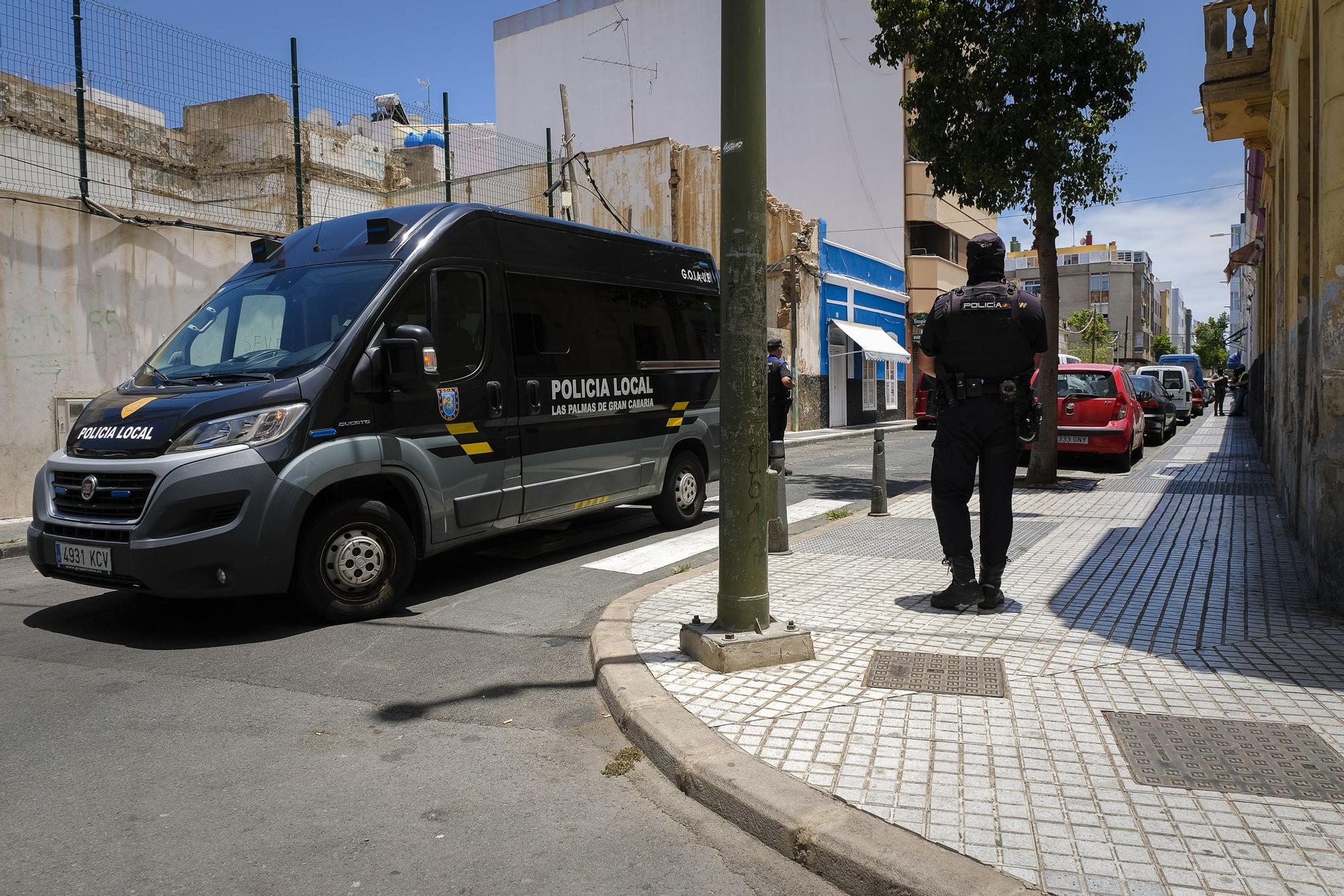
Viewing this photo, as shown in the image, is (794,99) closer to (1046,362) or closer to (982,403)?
(1046,362)

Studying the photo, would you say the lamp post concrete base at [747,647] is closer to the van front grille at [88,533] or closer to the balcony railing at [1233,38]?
the van front grille at [88,533]

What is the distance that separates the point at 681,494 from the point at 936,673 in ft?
15.7

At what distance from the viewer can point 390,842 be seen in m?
2.98

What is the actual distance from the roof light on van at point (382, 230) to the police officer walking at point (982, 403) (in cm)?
347

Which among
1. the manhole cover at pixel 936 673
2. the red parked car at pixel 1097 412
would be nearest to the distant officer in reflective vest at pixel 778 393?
the red parked car at pixel 1097 412

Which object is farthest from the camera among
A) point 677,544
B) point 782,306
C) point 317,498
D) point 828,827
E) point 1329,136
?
point 782,306

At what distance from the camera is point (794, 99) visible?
3653 centimetres

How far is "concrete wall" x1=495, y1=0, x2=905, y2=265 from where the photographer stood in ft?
117

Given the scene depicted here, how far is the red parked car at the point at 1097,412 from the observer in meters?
13.4

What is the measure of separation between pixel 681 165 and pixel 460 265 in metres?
19.1

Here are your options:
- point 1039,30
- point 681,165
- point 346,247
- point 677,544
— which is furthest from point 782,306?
point 346,247

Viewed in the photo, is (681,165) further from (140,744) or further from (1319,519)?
(140,744)

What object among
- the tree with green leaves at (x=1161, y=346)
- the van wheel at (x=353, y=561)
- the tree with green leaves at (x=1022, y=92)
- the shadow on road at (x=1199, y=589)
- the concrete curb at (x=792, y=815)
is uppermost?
the tree with green leaves at (x=1161, y=346)

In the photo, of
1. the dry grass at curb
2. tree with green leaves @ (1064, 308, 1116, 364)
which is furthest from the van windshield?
tree with green leaves @ (1064, 308, 1116, 364)
